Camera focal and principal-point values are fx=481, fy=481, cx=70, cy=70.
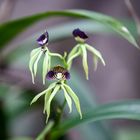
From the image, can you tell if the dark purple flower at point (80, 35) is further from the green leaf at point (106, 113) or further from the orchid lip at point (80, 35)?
the green leaf at point (106, 113)

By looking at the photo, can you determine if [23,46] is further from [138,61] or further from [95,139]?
[138,61]

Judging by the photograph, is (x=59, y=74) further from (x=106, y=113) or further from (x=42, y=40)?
(x=106, y=113)

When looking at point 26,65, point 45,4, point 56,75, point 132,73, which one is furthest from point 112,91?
point 56,75

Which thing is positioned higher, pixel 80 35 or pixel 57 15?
pixel 57 15

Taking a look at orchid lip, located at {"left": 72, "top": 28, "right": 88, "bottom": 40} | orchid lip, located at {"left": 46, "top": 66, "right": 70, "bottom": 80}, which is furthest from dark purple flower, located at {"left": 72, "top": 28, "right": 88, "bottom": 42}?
orchid lip, located at {"left": 46, "top": 66, "right": 70, "bottom": 80}

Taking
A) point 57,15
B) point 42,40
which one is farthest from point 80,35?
point 57,15

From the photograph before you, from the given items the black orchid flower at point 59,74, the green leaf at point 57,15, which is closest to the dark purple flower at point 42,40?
the black orchid flower at point 59,74
